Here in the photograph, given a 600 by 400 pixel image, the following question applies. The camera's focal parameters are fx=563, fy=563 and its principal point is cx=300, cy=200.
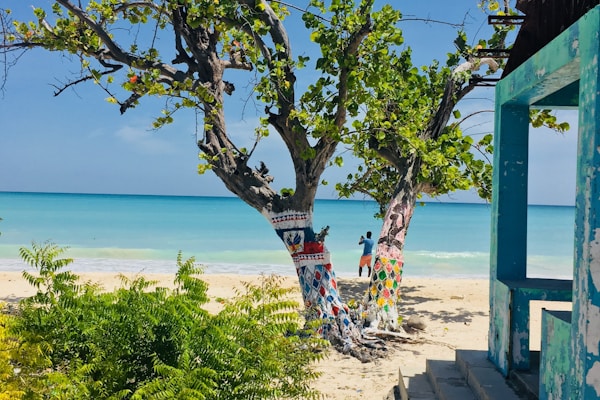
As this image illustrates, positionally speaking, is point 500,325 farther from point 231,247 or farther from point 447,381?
point 231,247

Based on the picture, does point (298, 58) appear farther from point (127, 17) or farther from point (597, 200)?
point (597, 200)

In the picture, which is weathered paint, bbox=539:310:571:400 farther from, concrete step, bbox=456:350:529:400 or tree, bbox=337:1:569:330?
tree, bbox=337:1:569:330

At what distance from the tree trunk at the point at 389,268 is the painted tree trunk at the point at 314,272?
0.53 meters

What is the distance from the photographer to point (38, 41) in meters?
8.57

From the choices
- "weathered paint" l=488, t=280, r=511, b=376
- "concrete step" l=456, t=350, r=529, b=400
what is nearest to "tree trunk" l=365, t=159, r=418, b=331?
"concrete step" l=456, t=350, r=529, b=400

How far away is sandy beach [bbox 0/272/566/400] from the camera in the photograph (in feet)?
20.8

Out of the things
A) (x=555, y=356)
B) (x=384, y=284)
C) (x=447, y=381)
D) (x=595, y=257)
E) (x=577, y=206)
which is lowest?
(x=447, y=381)

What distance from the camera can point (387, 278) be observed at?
27.3ft

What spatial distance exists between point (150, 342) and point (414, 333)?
5.56 metres

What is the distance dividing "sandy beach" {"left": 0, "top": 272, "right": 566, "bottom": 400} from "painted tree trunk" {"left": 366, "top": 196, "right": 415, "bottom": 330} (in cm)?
41

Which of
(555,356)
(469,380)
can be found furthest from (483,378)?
(555,356)

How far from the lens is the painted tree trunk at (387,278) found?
27.1ft

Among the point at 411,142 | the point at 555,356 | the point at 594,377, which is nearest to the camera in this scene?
the point at 594,377

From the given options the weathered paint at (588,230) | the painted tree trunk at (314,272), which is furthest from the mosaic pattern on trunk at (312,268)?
the weathered paint at (588,230)
